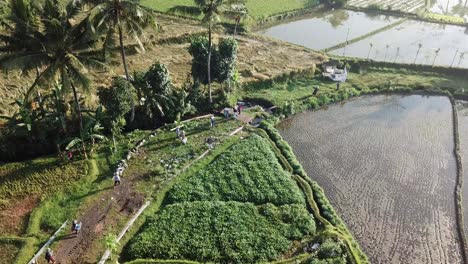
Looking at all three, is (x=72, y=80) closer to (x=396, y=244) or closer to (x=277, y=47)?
(x=396, y=244)

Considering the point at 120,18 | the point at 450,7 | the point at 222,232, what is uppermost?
the point at 120,18

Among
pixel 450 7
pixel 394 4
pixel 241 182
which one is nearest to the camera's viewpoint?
pixel 241 182

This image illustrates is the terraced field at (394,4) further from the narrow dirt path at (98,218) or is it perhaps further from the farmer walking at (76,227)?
the farmer walking at (76,227)

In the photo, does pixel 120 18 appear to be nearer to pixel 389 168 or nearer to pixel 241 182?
pixel 241 182

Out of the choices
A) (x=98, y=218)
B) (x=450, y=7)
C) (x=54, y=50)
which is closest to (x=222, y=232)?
(x=98, y=218)

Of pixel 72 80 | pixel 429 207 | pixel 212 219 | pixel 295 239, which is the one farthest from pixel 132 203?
pixel 429 207

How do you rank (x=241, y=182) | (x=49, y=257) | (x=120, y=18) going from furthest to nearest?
(x=241, y=182)
(x=120, y=18)
(x=49, y=257)
